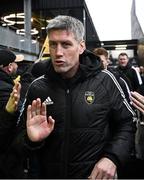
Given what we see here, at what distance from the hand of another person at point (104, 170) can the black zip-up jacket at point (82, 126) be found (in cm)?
5

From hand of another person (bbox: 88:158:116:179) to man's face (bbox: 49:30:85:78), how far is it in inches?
26.9

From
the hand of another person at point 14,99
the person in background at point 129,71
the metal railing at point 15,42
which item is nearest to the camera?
the hand of another person at point 14,99

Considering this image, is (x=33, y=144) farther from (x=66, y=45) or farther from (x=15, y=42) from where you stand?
(x=15, y=42)

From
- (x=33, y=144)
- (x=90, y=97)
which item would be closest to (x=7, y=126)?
(x=33, y=144)

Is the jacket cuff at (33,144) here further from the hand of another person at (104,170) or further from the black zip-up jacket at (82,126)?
the hand of another person at (104,170)

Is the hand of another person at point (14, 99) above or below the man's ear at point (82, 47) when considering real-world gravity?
below

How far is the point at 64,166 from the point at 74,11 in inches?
1399

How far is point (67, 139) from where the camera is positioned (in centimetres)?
280

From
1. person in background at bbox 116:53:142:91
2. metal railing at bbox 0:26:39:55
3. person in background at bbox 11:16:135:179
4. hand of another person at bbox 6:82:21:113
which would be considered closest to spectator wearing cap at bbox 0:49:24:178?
hand of another person at bbox 6:82:21:113

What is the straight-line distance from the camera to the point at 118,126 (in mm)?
2889

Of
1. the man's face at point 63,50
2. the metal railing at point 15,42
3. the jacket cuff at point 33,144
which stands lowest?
the jacket cuff at point 33,144

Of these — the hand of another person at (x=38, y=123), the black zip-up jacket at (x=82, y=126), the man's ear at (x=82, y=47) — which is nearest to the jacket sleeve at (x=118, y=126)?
the black zip-up jacket at (x=82, y=126)

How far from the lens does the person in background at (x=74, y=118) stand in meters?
2.75

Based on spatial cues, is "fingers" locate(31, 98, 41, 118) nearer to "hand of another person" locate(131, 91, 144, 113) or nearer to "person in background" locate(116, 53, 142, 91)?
"hand of another person" locate(131, 91, 144, 113)
